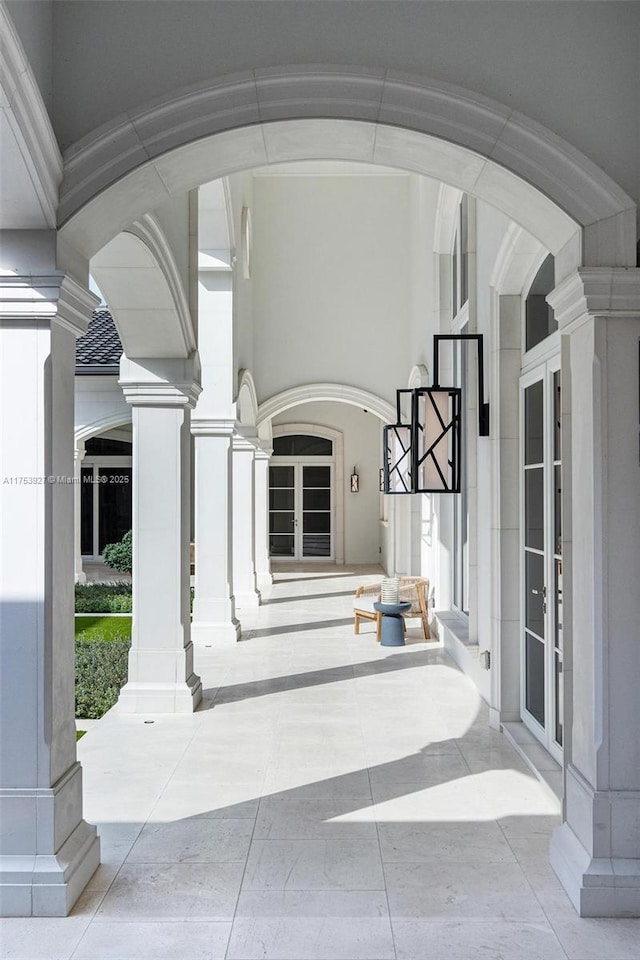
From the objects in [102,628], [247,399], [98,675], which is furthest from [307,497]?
[98,675]

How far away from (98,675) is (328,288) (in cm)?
844

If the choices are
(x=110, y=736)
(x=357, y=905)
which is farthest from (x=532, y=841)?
(x=110, y=736)

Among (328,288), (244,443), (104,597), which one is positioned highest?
(328,288)

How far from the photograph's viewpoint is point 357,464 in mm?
21156

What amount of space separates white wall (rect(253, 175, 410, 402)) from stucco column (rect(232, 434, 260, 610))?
107cm

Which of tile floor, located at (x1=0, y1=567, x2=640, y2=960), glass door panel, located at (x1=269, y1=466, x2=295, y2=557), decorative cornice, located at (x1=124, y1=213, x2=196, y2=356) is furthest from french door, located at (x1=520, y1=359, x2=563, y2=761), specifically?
glass door panel, located at (x1=269, y1=466, x2=295, y2=557)

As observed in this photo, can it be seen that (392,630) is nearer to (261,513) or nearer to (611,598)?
(611,598)

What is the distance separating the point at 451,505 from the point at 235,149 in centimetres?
664

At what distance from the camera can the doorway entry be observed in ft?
70.3

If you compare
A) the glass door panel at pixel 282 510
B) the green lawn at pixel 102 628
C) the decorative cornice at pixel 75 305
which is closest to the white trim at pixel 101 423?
the green lawn at pixel 102 628

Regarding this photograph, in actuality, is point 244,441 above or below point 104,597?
above

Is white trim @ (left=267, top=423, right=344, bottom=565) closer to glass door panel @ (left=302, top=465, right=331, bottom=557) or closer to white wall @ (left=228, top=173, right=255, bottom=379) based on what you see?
glass door panel @ (left=302, top=465, right=331, bottom=557)

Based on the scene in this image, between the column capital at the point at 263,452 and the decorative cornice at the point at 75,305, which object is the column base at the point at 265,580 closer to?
the column capital at the point at 263,452

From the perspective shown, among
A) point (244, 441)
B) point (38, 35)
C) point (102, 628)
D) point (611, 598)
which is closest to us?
point (38, 35)
